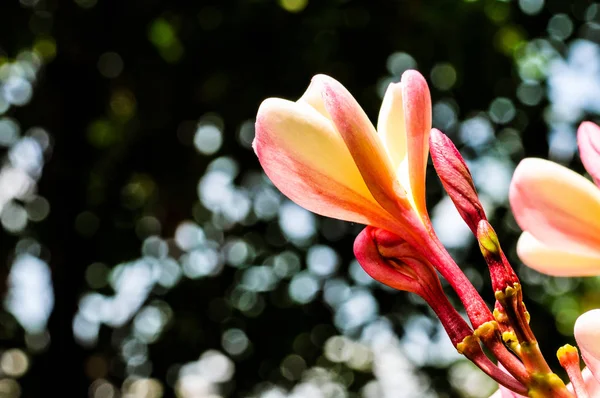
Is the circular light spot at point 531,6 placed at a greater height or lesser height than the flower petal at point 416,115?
lesser

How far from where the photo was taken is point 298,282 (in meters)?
4.01

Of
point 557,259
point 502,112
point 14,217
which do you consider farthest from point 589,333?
point 14,217

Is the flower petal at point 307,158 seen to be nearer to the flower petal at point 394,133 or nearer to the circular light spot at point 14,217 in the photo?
the flower petal at point 394,133

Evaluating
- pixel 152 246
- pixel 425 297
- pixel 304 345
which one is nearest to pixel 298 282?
pixel 304 345

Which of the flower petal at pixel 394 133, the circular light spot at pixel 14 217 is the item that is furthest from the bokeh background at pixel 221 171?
the flower petal at pixel 394 133

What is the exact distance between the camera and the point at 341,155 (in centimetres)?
48

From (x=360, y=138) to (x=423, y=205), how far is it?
0.28 feet

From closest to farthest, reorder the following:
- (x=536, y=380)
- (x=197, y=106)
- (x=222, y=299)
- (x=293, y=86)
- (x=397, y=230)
Result: (x=536, y=380), (x=397, y=230), (x=293, y=86), (x=197, y=106), (x=222, y=299)

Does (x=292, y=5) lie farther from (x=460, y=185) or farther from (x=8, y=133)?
(x=460, y=185)

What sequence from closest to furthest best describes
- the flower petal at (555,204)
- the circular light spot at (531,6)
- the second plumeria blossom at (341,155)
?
the flower petal at (555,204)
the second plumeria blossom at (341,155)
the circular light spot at (531,6)

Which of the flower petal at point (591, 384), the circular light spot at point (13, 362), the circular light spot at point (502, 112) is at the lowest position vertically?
the circular light spot at point (13, 362)

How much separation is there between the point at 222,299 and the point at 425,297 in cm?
349

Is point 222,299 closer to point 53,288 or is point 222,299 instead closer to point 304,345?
point 304,345

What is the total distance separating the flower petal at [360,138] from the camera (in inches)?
18.3
